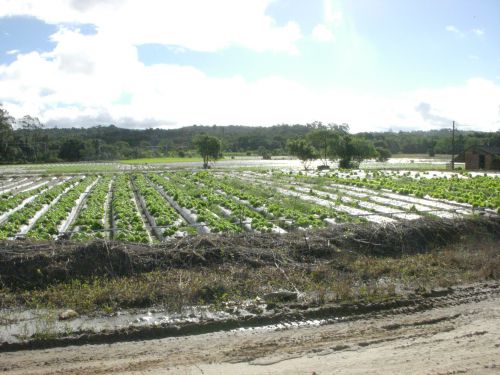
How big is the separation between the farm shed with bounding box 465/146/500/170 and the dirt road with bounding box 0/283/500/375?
45627 millimetres

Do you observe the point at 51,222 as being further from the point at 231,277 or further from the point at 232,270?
the point at 231,277

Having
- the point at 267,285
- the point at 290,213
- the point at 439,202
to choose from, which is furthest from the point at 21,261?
the point at 439,202

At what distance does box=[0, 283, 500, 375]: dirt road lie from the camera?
5.34 m

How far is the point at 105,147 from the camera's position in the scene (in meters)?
94.9

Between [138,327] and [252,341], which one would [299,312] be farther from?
[138,327]

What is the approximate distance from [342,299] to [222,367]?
10.1ft

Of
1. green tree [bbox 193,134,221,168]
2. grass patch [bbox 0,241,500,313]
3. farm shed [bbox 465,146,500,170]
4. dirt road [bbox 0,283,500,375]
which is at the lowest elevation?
dirt road [bbox 0,283,500,375]

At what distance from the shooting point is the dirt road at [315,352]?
210 inches

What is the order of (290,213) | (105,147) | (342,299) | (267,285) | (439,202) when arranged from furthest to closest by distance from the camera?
(105,147), (439,202), (290,213), (267,285), (342,299)

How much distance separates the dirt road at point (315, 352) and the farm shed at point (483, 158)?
4563 centimetres

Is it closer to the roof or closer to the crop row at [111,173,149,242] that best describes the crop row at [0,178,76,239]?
the crop row at [111,173,149,242]

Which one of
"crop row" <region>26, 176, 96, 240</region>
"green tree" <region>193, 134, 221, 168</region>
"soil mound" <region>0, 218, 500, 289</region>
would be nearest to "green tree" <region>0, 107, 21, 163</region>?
"green tree" <region>193, 134, 221, 168</region>

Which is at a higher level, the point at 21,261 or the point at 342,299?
the point at 21,261

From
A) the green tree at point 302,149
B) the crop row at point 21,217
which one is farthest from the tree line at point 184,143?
the crop row at point 21,217
